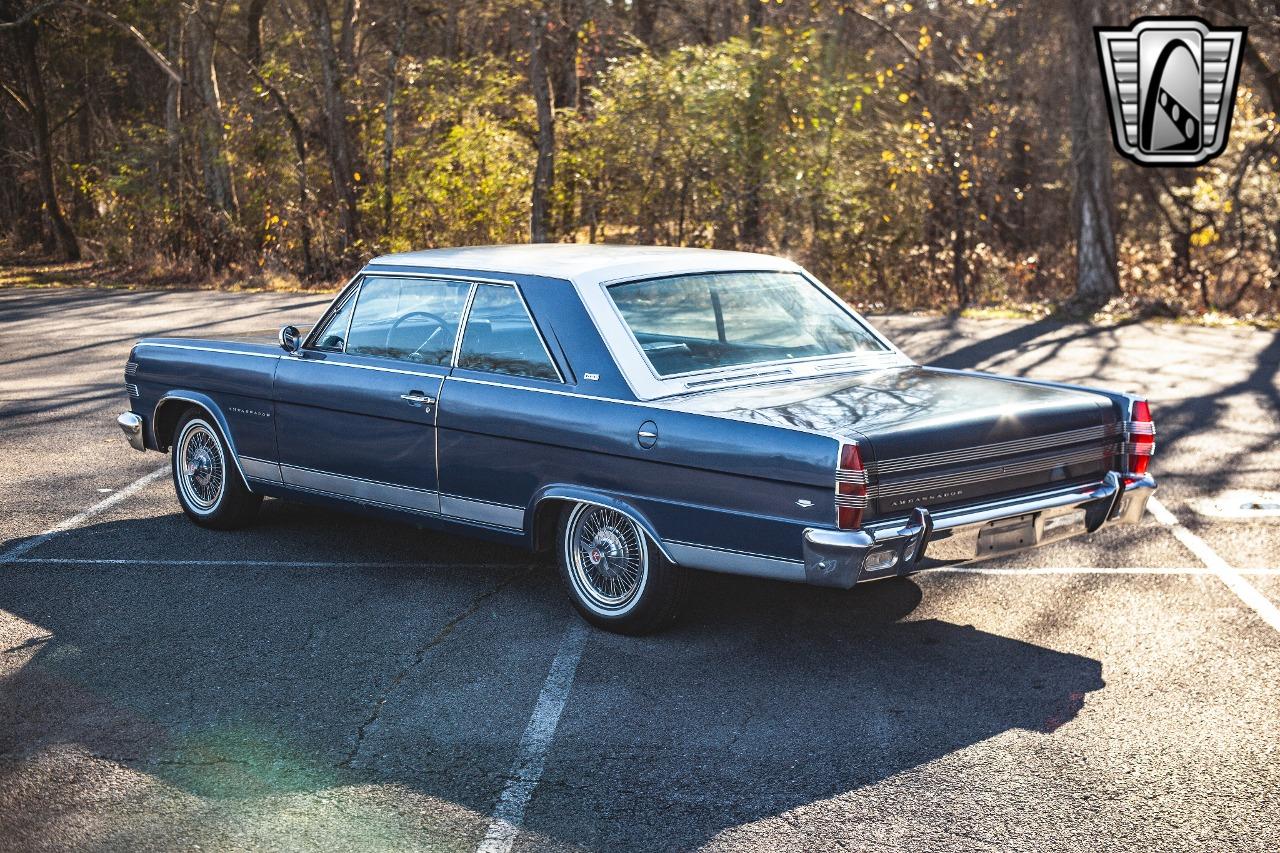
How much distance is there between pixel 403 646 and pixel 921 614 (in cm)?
222

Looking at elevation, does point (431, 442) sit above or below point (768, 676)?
above

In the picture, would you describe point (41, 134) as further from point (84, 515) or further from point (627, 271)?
point (627, 271)

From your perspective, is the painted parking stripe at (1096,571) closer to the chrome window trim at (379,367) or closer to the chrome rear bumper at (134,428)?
the chrome window trim at (379,367)

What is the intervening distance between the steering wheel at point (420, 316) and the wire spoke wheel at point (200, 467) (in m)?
1.35

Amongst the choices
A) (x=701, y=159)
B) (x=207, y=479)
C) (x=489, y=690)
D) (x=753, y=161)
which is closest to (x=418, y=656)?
(x=489, y=690)

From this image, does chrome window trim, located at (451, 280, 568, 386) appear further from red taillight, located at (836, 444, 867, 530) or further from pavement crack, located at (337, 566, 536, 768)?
red taillight, located at (836, 444, 867, 530)

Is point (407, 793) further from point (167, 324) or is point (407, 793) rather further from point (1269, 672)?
point (167, 324)

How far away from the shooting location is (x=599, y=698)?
5.14 m

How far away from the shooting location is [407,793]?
434 cm

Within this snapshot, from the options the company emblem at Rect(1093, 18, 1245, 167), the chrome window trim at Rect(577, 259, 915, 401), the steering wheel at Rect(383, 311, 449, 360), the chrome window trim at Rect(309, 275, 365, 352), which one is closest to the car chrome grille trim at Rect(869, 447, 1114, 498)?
the chrome window trim at Rect(577, 259, 915, 401)

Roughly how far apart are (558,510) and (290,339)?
6.36ft

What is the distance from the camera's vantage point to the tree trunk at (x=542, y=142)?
74.4 feet

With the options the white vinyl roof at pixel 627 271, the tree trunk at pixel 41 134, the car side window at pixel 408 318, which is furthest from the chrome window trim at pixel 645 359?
the tree trunk at pixel 41 134

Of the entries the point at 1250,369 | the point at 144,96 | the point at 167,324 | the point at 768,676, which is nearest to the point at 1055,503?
the point at 768,676
